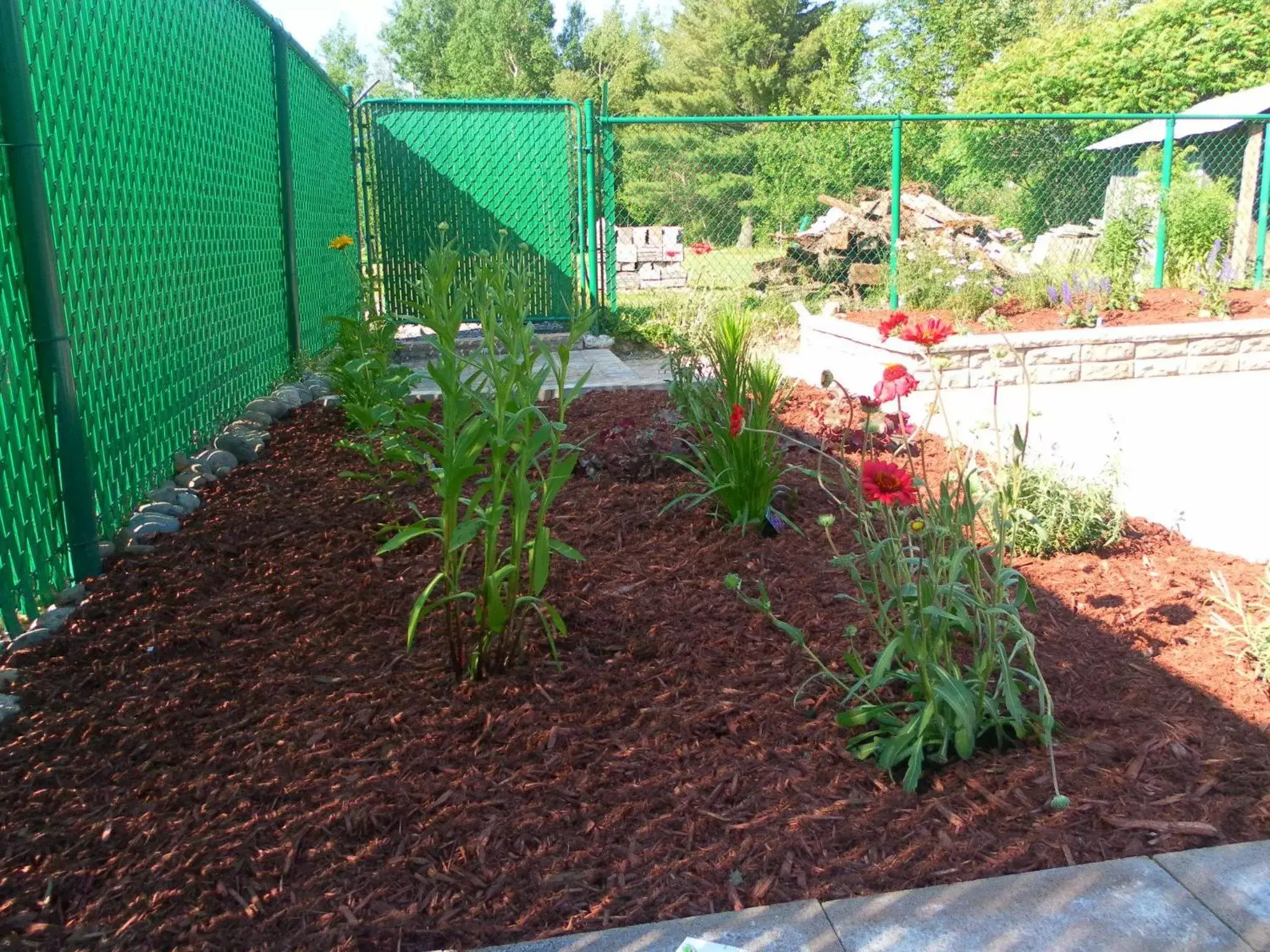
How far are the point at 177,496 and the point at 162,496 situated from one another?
59 mm

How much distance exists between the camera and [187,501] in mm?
3900

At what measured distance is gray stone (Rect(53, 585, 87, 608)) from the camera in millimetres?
3006

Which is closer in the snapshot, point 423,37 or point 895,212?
point 895,212

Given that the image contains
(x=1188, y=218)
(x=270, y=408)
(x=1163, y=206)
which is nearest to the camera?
(x=270, y=408)

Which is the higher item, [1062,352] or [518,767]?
[1062,352]

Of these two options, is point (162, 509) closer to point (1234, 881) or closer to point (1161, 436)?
point (1234, 881)

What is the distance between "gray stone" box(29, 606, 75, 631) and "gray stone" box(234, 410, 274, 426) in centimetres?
236

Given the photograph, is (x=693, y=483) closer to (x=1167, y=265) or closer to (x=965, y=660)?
(x=965, y=660)

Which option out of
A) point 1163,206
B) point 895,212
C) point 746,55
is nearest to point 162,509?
point 895,212

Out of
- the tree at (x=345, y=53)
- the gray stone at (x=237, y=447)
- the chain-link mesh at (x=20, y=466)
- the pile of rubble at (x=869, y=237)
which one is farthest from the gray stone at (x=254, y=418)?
the tree at (x=345, y=53)

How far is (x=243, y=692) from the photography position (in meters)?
2.52

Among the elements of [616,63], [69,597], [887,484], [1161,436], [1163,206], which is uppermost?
Result: [616,63]

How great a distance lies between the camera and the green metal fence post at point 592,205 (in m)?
9.35

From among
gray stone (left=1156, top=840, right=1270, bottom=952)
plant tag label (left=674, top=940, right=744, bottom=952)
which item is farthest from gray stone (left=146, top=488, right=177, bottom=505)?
gray stone (left=1156, top=840, right=1270, bottom=952)
